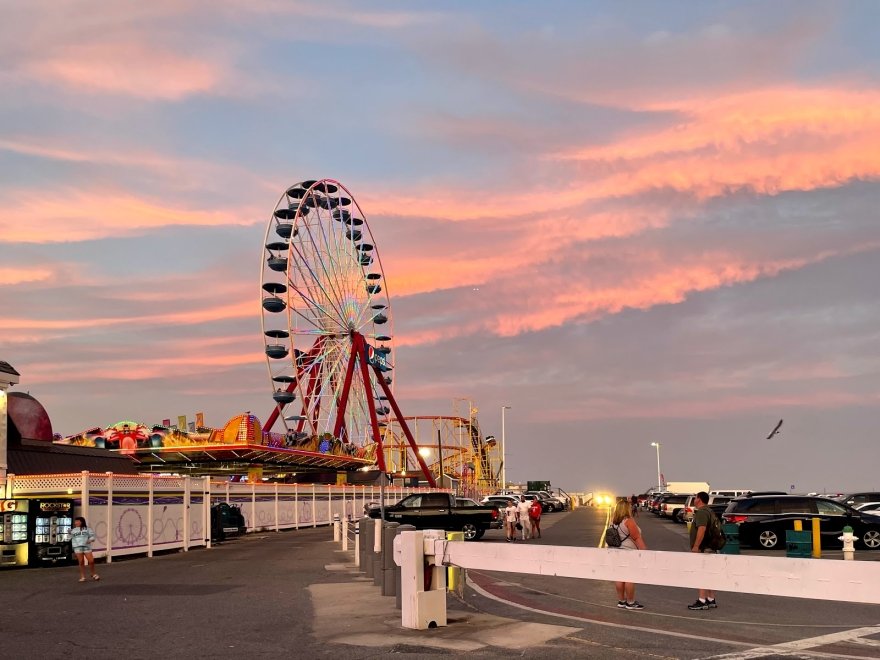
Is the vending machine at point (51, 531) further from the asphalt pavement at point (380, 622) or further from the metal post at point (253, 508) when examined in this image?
the metal post at point (253, 508)

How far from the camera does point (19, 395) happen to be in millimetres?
45094

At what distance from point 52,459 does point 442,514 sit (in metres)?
15.6

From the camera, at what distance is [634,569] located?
1054 cm

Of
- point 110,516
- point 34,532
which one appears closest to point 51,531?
point 34,532

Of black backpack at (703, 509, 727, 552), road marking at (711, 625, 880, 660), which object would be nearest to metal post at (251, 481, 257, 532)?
black backpack at (703, 509, 727, 552)

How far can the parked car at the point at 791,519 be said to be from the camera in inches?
1223

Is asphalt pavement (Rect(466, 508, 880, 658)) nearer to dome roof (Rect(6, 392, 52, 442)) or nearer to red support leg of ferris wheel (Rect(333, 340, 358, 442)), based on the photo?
dome roof (Rect(6, 392, 52, 442))

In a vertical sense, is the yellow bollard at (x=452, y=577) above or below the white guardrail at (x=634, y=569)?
below

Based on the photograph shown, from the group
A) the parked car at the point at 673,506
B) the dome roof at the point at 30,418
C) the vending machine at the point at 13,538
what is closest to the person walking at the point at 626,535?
the vending machine at the point at 13,538

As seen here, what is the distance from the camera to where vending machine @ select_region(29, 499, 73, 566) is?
26.9 meters

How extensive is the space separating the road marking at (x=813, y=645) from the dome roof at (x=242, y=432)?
56.1 m

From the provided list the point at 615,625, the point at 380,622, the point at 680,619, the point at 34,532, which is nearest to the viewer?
the point at 615,625

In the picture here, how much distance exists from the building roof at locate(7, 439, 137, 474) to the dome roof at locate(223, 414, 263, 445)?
16248mm

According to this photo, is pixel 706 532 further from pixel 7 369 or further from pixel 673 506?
pixel 673 506
